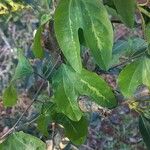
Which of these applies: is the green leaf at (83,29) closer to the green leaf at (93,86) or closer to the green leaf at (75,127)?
the green leaf at (93,86)

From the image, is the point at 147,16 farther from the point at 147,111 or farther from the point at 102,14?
the point at 147,111

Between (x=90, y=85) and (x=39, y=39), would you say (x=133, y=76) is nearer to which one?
(x=90, y=85)

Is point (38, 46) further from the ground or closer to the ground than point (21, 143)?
further from the ground

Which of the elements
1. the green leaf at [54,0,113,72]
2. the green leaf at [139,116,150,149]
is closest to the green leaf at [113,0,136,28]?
the green leaf at [54,0,113,72]

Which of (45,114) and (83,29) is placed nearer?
(83,29)

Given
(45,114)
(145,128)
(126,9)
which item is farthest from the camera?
(145,128)

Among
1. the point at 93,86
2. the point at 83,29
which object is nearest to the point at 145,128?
the point at 93,86

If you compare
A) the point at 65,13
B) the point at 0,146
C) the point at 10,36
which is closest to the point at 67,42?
the point at 65,13
